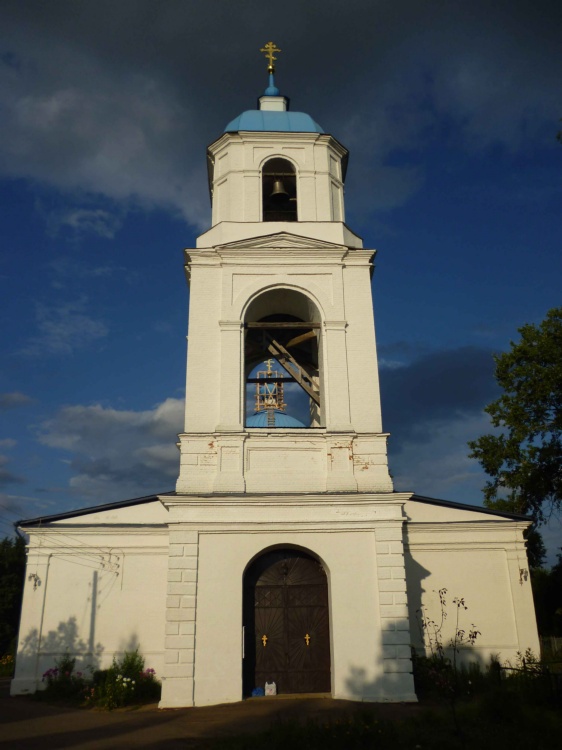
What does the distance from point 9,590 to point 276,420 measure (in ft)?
78.2

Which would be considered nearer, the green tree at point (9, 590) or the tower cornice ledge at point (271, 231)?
the tower cornice ledge at point (271, 231)

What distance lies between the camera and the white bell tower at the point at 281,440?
11117 mm

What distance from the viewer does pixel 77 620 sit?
1477 cm

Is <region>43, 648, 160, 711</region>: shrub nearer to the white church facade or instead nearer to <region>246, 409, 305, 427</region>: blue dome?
the white church facade

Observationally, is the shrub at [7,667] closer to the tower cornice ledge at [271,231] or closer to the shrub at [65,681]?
the shrub at [65,681]

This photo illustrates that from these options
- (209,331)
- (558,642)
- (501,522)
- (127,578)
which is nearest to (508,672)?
(501,522)

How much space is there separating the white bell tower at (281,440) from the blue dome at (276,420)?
4.61 meters

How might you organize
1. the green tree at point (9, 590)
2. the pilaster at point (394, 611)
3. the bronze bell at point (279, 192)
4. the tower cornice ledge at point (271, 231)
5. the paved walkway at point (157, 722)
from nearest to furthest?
1. the paved walkway at point (157, 722)
2. the pilaster at point (394, 611)
3. the tower cornice ledge at point (271, 231)
4. the bronze bell at point (279, 192)
5. the green tree at point (9, 590)

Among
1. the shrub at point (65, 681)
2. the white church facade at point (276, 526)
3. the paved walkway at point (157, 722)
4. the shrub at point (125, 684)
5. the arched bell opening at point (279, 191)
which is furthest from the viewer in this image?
the arched bell opening at point (279, 191)

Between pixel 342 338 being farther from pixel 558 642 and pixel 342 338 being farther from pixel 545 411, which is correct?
pixel 558 642

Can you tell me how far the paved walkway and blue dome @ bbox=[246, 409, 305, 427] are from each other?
10109 millimetres

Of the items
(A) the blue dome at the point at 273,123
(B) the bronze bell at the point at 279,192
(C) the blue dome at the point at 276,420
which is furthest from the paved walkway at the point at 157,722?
(A) the blue dome at the point at 273,123

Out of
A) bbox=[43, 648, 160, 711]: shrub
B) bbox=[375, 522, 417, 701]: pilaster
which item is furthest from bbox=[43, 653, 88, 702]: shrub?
bbox=[375, 522, 417, 701]: pilaster

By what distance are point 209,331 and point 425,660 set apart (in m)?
8.12
